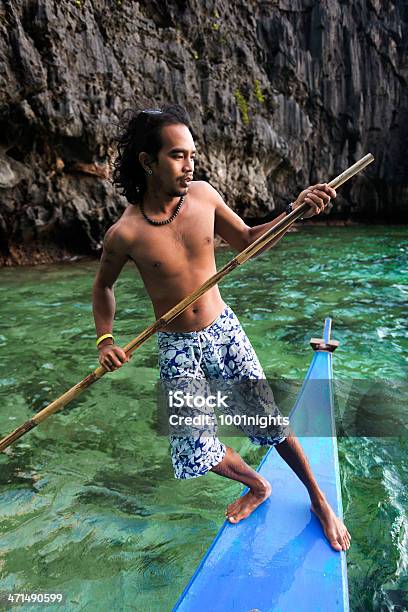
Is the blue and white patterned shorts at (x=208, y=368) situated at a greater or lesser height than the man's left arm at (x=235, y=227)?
lesser

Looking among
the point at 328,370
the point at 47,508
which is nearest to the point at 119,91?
the point at 328,370

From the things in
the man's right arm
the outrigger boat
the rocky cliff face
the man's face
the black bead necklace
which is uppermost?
the rocky cliff face

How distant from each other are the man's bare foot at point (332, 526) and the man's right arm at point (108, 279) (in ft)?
3.61

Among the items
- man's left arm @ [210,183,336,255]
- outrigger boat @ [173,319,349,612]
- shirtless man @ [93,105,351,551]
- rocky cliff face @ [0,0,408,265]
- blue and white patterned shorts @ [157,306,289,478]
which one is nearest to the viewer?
outrigger boat @ [173,319,349,612]

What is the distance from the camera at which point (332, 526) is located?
188 cm

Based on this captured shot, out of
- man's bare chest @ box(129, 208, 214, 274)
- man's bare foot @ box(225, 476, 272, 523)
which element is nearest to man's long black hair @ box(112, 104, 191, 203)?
man's bare chest @ box(129, 208, 214, 274)

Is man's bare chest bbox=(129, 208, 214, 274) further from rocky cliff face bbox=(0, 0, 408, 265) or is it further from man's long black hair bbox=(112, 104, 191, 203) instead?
rocky cliff face bbox=(0, 0, 408, 265)

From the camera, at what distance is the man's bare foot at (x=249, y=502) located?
6.61 feet

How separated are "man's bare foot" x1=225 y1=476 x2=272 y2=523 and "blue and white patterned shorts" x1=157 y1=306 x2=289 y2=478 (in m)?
0.31

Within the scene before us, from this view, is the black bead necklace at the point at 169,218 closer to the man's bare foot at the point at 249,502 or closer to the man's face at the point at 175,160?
the man's face at the point at 175,160

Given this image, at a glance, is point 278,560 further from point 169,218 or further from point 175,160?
point 175,160

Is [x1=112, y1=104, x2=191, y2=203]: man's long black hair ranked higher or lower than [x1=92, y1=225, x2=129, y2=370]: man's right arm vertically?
higher

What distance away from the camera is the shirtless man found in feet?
5.52

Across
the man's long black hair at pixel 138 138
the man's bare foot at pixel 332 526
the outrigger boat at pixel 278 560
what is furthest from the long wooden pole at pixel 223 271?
the man's bare foot at pixel 332 526
